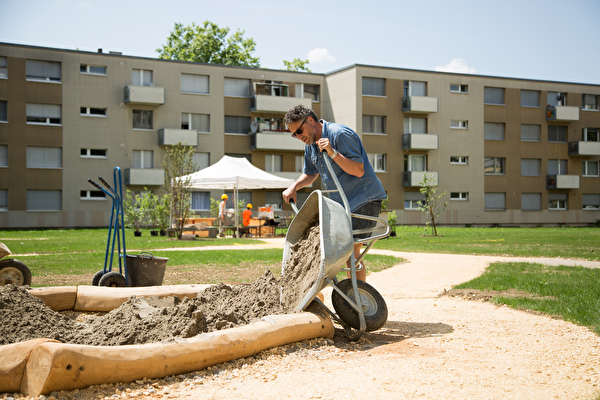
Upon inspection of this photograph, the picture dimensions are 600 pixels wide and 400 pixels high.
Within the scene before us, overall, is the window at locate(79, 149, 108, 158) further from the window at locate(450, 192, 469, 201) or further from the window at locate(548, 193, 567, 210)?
the window at locate(548, 193, 567, 210)

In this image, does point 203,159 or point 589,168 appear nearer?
point 203,159

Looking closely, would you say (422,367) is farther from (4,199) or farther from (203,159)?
(203,159)

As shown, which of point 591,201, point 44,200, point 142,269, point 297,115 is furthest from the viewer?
point 591,201

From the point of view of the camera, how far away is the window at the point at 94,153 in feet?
115

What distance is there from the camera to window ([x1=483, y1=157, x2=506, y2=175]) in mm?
43531

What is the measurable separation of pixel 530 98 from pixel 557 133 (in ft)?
13.1

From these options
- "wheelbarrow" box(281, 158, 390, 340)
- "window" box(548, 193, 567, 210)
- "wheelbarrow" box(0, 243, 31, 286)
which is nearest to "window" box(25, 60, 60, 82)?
"wheelbarrow" box(0, 243, 31, 286)

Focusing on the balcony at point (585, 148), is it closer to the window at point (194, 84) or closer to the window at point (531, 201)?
the window at point (531, 201)

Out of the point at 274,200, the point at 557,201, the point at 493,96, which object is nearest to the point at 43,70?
the point at 274,200

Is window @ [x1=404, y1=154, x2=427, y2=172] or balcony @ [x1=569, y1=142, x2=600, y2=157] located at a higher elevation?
balcony @ [x1=569, y1=142, x2=600, y2=157]

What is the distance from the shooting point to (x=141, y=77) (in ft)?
119

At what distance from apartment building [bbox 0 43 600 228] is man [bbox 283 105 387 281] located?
2374 cm

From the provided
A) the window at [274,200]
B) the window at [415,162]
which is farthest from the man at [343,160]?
the window at [415,162]

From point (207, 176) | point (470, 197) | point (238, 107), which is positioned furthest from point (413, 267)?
point (470, 197)
